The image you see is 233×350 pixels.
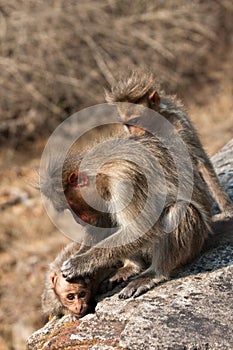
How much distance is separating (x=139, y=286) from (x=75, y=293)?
0.40m

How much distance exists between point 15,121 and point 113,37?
2.21 meters

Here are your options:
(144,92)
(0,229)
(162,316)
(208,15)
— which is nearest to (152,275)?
(162,316)

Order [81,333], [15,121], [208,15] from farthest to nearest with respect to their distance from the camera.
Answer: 1. [208,15]
2. [15,121]
3. [81,333]

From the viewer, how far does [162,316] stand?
3.70 m

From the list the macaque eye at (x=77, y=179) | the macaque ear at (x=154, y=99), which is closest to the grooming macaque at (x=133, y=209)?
the macaque eye at (x=77, y=179)

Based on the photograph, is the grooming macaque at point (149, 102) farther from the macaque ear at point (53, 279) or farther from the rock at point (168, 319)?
the macaque ear at point (53, 279)

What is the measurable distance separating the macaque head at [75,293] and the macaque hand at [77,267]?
0.05m

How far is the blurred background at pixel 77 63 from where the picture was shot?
11211mm

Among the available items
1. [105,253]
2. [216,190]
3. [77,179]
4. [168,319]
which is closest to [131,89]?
[216,190]

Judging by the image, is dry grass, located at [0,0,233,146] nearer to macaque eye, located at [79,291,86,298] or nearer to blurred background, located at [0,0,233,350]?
blurred background, located at [0,0,233,350]

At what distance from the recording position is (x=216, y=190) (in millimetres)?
5312

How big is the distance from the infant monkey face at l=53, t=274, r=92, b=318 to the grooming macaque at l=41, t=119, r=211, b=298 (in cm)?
7

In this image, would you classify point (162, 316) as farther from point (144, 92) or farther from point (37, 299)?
point (37, 299)

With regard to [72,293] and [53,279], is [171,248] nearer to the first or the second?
[72,293]
